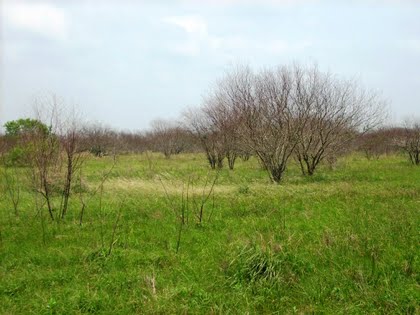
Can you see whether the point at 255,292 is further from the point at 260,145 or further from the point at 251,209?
the point at 260,145

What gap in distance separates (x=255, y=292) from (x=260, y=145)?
1095 centimetres

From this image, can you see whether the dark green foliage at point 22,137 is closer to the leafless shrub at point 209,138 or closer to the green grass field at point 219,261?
the green grass field at point 219,261

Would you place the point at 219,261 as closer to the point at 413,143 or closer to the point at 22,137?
the point at 22,137

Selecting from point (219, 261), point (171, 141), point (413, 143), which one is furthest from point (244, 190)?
point (171, 141)

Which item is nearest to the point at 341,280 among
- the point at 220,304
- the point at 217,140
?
the point at 220,304

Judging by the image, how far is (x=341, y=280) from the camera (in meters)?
4.14

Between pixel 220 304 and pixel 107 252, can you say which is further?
pixel 107 252

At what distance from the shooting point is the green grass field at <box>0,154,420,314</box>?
381 cm

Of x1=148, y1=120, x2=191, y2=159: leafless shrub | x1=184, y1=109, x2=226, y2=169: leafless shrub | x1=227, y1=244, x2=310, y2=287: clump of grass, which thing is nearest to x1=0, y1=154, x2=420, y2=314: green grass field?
x1=227, y1=244, x2=310, y2=287: clump of grass

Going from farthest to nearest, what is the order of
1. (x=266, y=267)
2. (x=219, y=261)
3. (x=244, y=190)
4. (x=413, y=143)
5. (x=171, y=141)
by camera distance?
(x=171, y=141) → (x=413, y=143) → (x=244, y=190) → (x=219, y=261) → (x=266, y=267)

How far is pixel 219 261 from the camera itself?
4.94 meters

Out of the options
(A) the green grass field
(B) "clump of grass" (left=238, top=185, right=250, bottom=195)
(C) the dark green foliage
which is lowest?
(A) the green grass field

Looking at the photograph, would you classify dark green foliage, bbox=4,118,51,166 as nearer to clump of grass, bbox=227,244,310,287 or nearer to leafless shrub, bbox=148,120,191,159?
clump of grass, bbox=227,244,310,287

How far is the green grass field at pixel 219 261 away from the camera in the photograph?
381cm
